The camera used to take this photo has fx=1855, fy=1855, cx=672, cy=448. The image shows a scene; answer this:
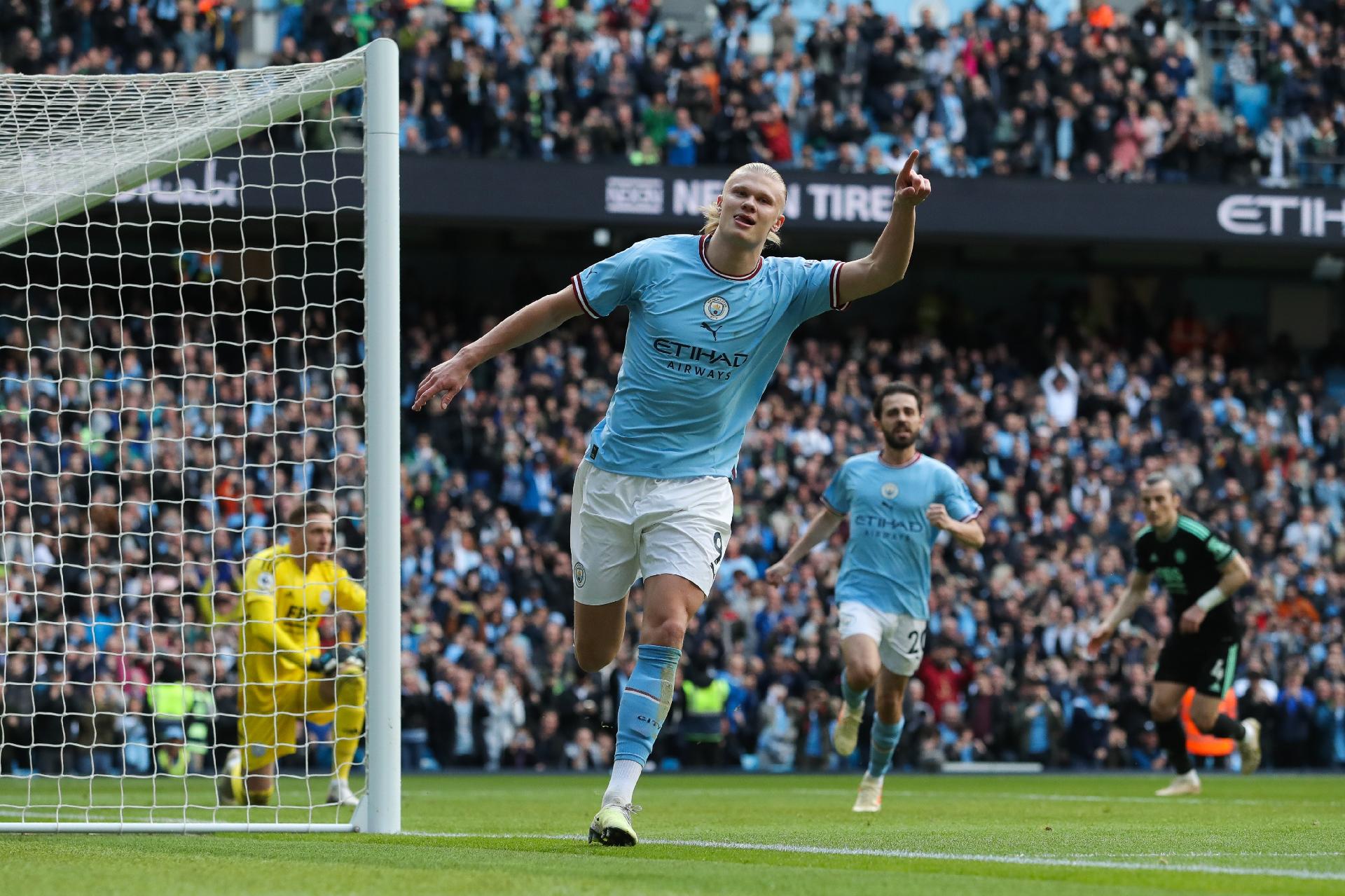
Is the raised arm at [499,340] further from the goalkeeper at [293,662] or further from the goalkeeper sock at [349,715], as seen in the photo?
the goalkeeper sock at [349,715]

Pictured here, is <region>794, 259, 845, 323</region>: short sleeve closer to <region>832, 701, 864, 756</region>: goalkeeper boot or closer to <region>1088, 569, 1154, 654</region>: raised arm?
<region>832, 701, 864, 756</region>: goalkeeper boot

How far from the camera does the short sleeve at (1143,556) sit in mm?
13430

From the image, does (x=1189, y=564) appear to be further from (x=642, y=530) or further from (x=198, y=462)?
(x=198, y=462)

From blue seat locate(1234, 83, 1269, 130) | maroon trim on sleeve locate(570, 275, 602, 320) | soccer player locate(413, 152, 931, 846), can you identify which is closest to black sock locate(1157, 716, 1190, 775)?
soccer player locate(413, 152, 931, 846)

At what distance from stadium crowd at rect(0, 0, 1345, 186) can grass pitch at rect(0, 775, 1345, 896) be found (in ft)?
45.7

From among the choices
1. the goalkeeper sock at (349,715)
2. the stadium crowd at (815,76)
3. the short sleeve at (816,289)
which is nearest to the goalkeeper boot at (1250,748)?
the goalkeeper sock at (349,715)

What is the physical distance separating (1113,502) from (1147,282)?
650 centimetres

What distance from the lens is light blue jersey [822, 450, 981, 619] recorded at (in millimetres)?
11609

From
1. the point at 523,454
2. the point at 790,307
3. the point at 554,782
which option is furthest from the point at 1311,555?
the point at 790,307

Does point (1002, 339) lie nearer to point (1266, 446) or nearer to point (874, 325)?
point (874, 325)

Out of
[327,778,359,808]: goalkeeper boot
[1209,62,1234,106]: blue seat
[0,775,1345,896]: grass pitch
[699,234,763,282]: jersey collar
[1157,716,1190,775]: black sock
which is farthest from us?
[1209,62,1234,106]: blue seat

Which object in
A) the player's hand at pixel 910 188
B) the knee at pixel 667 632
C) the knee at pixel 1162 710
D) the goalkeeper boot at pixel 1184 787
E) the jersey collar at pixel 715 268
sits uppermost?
the player's hand at pixel 910 188

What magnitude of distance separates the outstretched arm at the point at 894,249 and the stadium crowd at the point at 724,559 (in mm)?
10515

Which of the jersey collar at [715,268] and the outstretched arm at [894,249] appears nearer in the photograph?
the outstretched arm at [894,249]
